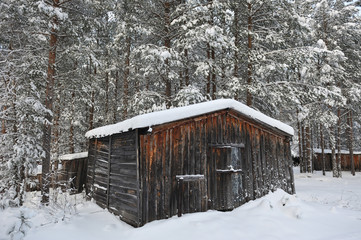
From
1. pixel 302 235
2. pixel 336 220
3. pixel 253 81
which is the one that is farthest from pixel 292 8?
pixel 302 235

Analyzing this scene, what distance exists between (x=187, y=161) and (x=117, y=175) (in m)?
2.40

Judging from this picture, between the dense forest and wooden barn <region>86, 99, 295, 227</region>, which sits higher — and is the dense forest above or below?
above

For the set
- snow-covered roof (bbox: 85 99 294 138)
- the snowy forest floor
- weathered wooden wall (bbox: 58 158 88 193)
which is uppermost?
snow-covered roof (bbox: 85 99 294 138)

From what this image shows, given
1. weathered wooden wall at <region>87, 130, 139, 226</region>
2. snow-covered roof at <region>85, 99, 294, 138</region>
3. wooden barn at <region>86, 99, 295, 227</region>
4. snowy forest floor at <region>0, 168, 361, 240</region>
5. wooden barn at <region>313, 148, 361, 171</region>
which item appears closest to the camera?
snowy forest floor at <region>0, 168, 361, 240</region>

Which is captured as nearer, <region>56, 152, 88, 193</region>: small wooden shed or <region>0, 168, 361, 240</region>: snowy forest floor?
<region>0, 168, 361, 240</region>: snowy forest floor

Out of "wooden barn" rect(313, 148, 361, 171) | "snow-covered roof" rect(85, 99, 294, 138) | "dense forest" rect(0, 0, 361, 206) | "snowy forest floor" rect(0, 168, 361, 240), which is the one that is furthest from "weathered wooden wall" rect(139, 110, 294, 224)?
"wooden barn" rect(313, 148, 361, 171)

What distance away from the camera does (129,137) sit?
759 cm

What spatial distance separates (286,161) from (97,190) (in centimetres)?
813

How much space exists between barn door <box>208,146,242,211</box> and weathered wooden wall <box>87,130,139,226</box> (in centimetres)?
261

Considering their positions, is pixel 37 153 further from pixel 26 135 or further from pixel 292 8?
pixel 292 8

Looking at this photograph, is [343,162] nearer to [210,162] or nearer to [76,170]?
[210,162]

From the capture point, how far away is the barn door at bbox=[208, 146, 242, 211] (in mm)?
8141

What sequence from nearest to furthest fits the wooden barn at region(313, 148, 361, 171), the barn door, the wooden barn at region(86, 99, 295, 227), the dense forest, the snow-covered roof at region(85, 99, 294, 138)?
the snow-covered roof at region(85, 99, 294, 138) < the wooden barn at region(86, 99, 295, 227) < the barn door < the dense forest < the wooden barn at region(313, 148, 361, 171)

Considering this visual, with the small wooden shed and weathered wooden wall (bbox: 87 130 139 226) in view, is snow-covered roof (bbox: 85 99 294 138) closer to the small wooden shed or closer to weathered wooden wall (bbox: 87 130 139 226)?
weathered wooden wall (bbox: 87 130 139 226)
